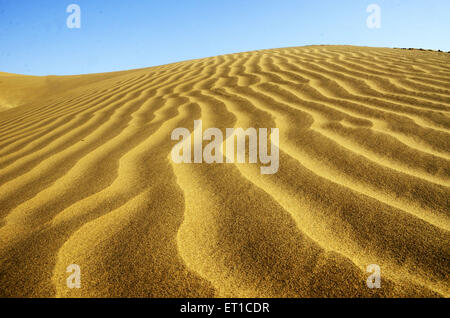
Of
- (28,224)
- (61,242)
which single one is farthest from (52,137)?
(61,242)

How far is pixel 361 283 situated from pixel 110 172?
1267mm

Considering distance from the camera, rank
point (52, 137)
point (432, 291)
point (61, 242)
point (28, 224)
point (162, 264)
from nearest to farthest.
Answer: point (432, 291) < point (162, 264) < point (61, 242) < point (28, 224) < point (52, 137)

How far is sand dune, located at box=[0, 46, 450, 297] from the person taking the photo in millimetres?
777

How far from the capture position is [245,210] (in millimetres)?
1069

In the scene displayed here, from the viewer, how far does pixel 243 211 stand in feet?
3.49

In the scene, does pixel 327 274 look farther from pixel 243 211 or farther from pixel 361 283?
pixel 243 211

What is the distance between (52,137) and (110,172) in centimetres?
123

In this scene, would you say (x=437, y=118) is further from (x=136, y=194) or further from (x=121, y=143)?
(x=121, y=143)

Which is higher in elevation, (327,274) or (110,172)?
(110,172)

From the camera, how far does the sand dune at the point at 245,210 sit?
2.55 ft

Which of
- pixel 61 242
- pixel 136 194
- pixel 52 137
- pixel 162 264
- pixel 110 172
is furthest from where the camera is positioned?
pixel 52 137
